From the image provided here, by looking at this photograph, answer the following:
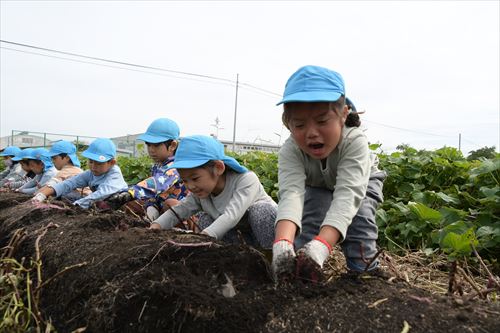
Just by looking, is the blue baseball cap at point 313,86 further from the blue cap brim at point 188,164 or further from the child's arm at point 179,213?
the child's arm at point 179,213

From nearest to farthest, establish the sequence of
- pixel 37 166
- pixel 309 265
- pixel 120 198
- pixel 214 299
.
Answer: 1. pixel 214 299
2. pixel 309 265
3. pixel 120 198
4. pixel 37 166

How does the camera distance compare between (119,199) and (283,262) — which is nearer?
(283,262)

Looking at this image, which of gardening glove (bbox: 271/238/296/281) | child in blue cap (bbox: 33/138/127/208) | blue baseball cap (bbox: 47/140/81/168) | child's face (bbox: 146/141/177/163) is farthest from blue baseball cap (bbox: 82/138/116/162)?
gardening glove (bbox: 271/238/296/281)

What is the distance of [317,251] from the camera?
Result: 155cm

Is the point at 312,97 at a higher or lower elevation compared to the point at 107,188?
higher

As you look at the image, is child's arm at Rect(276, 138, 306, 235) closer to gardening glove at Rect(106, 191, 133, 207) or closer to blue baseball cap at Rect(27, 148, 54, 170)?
gardening glove at Rect(106, 191, 133, 207)

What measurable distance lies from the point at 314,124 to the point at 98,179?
3.78m

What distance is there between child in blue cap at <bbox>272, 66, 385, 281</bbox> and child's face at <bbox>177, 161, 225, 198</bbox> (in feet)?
2.25

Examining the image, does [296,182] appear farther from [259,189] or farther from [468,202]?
[468,202]

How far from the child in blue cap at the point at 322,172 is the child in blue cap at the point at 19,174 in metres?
6.79

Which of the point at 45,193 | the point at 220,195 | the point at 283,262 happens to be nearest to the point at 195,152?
the point at 220,195

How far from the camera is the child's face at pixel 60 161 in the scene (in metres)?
6.49

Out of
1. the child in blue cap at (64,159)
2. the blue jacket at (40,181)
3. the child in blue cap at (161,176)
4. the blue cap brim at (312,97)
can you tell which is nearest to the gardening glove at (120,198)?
the child in blue cap at (161,176)

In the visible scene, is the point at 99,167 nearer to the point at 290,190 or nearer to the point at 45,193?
the point at 45,193
